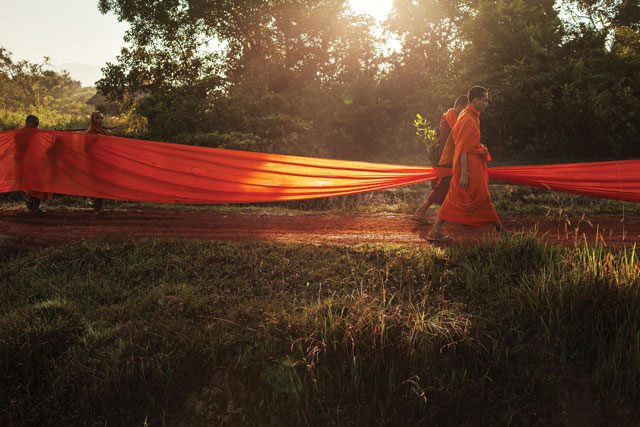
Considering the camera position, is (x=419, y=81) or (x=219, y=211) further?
(x=419, y=81)

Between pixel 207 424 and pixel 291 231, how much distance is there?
3.28 m

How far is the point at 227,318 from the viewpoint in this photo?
3.86m

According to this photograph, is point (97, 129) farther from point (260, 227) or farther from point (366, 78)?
point (366, 78)

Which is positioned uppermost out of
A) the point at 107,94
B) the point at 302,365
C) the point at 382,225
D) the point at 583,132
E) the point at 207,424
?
the point at 107,94

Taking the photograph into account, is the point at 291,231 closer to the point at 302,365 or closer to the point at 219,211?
the point at 219,211

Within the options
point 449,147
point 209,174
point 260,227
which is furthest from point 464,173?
point 209,174

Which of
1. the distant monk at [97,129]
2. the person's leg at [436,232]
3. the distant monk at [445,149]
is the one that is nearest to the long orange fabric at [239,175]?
the distant monk at [445,149]

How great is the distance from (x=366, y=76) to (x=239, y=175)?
1373cm

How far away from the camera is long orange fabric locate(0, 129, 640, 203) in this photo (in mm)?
6430

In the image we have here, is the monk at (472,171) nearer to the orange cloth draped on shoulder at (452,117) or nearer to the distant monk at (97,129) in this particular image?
the orange cloth draped on shoulder at (452,117)

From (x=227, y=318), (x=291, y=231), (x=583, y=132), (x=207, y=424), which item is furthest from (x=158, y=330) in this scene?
(x=583, y=132)

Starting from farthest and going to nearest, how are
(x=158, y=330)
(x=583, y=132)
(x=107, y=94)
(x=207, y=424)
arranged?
1. (x=107, y=94)
2. (x=583, y=132)
3. (x=158, y=330)
4. (x=207, y=424)

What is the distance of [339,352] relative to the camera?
3.47 metres

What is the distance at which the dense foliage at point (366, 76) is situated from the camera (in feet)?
48.5
